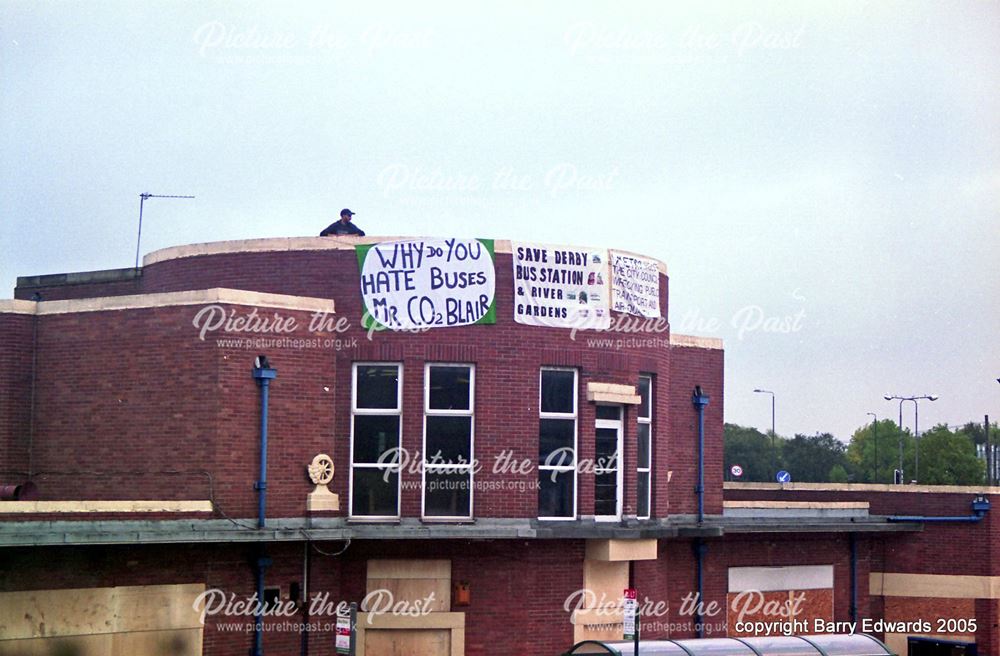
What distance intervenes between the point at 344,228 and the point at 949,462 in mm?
90624

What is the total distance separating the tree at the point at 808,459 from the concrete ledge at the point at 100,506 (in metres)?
105

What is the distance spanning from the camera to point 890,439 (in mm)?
140625

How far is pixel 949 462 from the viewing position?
106 metres

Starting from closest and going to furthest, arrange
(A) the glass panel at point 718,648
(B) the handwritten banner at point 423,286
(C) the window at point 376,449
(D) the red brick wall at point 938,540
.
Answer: (A) the glass panel at point 718,648
(C) the window at point 376,449
(B) the handwritten banner at point 423,286
(D) the red brick wall at point 938,540

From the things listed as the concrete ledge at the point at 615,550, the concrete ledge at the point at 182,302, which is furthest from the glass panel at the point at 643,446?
the concrete ledge at the point at 182,302

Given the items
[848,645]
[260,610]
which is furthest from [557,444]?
[848,645]

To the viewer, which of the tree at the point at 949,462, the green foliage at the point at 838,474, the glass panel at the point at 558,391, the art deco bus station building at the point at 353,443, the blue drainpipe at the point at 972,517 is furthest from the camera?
the green foliage at the point at 838,474

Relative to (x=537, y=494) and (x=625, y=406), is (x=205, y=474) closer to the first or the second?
(x=537, y=494)

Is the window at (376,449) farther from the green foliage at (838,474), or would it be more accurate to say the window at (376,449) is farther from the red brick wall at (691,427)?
the green foliage at (838,474)

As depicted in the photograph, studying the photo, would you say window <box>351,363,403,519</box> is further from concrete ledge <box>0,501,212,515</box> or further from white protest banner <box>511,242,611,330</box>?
concrete ledge <box>0,501,212,515</box>

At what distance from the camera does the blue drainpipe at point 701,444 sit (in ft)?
91.8

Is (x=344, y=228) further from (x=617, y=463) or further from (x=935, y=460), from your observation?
(x=935, y=460)

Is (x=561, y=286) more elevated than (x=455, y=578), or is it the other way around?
(x=561, y=286)

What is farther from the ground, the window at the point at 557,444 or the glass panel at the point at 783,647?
the window at the point at 557,444
